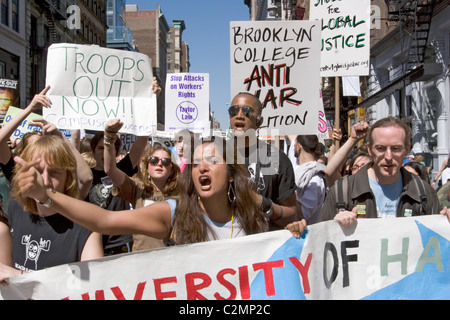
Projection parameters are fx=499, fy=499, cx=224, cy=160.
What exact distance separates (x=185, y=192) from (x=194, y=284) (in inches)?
19.1

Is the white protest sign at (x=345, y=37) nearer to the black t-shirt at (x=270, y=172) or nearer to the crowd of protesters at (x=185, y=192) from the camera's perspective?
the crowd of protesters at (x=185, y=192)

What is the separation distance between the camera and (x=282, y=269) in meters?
2.62

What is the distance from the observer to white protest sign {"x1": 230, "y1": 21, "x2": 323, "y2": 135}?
4.41 metres

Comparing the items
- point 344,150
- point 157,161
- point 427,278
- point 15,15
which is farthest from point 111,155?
point 15,15

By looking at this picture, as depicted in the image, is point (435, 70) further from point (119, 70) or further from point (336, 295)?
point (336, 295)

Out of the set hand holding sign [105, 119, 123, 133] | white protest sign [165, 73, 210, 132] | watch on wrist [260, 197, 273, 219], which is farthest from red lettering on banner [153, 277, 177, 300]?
white protest sign [165, 73, 210, 132]

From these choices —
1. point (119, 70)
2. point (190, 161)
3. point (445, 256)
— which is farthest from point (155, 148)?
point (445, 256)

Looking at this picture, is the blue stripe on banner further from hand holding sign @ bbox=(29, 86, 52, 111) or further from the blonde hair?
hand holding sign @ bbox=(29, 86, 52, 111)

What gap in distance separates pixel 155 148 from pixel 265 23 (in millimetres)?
1636

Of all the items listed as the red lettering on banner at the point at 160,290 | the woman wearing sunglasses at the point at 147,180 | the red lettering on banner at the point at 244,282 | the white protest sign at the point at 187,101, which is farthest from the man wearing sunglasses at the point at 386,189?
the white protest sign at the point at 187,101

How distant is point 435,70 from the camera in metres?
14.4

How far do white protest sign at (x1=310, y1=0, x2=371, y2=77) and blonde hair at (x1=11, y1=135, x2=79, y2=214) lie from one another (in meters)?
3.96

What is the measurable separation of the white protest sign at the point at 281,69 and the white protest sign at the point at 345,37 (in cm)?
129

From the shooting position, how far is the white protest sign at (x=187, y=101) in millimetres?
7652
